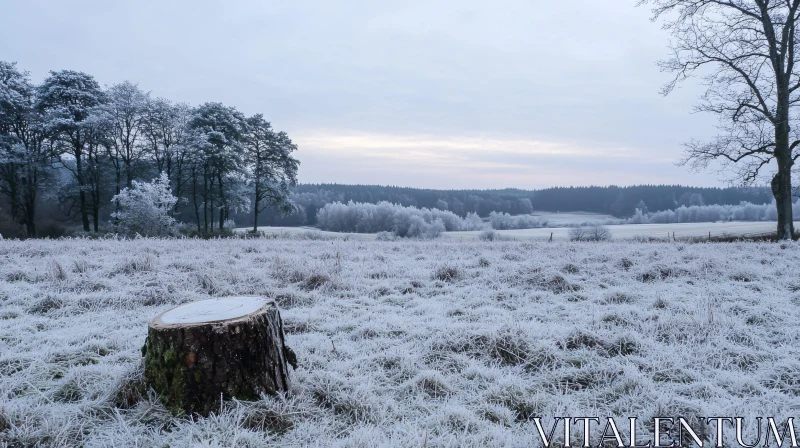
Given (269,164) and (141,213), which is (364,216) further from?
(141,213)

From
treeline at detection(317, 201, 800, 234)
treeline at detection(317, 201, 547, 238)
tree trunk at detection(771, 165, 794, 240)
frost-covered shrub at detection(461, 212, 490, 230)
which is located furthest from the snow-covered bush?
frost-covered shrub at detection(461, 212, 490, 230)

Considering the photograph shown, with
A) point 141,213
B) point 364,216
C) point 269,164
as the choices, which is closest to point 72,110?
point 141,213

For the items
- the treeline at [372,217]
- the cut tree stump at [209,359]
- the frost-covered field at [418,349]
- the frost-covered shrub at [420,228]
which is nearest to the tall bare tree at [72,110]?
the frost-covered field at [418,349]

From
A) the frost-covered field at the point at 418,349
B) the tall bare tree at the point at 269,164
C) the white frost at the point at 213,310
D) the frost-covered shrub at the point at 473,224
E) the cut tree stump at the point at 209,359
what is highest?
the tall bare tree at the point at 269,164

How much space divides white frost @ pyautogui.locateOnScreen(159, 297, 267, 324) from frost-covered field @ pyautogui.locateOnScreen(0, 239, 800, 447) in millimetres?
604

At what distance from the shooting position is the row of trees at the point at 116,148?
27.0 m

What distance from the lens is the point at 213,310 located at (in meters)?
3.26

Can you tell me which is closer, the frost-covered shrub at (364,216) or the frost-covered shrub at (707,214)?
the frost-covered shrub at (364,216)

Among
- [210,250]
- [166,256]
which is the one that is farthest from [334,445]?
[210,250]

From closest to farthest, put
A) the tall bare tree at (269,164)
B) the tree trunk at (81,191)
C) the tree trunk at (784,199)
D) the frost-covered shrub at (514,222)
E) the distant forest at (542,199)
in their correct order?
the tree trunk at (784,199) → the tree trunk at (81,191) → the tall bare tree at (269,164) → the frost-covered shrub at (514,222) → the distant forest at (542,199)

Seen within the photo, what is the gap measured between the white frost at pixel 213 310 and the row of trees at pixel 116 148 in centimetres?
2623

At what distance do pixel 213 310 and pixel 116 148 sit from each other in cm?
3368

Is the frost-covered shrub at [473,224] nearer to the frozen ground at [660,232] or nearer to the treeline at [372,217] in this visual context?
the treeline at [372,217]

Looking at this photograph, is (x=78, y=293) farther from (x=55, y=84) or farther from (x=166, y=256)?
(x=55, y=84)
